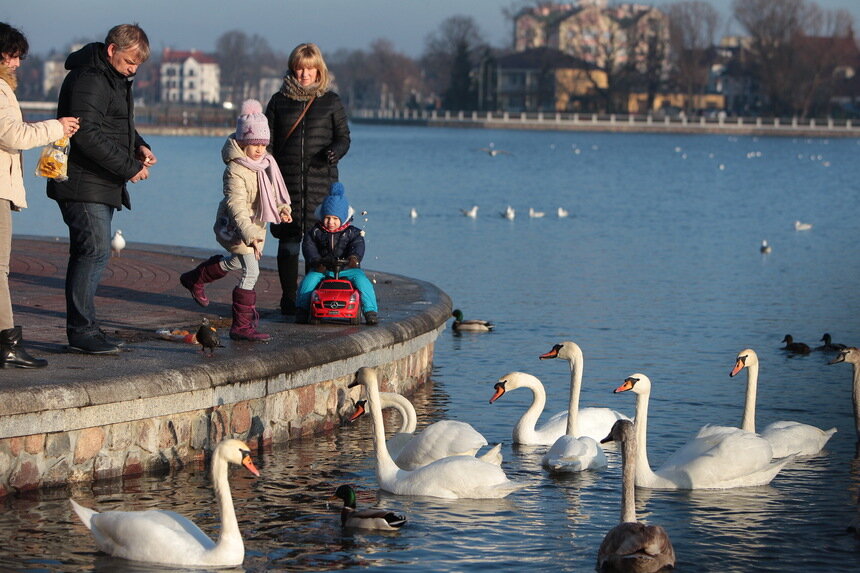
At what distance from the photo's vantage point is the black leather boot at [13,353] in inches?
343

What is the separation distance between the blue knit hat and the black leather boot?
2988mm

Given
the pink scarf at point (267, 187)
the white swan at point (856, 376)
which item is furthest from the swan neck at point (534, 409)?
the white swan at point (856, 376)

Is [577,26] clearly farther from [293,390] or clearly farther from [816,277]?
[293,390]

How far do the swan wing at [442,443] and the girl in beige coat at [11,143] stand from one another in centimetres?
243

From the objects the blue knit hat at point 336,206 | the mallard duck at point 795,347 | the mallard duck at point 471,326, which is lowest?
the mallard duck at point 795,347

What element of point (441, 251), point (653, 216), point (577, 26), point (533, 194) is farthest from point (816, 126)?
point (441, 251)

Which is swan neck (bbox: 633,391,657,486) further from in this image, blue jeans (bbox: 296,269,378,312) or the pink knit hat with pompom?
the pink knit hat with pompom

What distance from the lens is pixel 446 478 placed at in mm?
8906

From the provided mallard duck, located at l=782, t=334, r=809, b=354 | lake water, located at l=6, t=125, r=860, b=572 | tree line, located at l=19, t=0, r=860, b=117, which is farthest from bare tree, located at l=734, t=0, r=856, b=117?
mallard duck, located at l=782, t=334, r=809, b=354

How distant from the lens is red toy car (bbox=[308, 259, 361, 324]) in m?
11.2

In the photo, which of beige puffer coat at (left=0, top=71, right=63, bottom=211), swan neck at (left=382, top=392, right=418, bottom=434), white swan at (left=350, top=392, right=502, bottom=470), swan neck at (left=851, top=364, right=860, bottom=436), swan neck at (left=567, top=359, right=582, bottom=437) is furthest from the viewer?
swan neck at (left=851, top=364, right=860, bottom=436)

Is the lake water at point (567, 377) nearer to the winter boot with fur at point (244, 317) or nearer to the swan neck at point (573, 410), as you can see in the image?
the swan neck at point (573, 410)

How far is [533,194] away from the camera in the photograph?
163 ft

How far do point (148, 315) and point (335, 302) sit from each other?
1.64m
